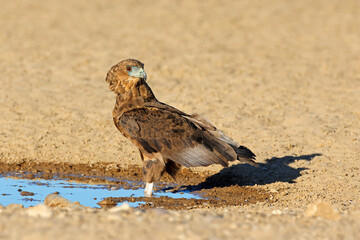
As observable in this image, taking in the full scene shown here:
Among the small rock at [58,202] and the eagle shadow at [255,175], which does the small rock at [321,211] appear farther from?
the eagle shadow at [255,175]

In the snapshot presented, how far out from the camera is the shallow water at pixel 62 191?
30.7ft

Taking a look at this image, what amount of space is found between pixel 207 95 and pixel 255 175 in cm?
488

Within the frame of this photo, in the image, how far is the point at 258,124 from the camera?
13523mm

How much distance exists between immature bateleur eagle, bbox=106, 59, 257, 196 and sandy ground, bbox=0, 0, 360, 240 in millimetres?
1051

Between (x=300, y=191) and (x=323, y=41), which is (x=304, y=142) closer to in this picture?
(x=300, y=191)

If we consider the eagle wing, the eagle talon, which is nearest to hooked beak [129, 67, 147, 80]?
the eagle wing

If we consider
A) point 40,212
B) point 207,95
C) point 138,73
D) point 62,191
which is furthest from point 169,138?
point 207,95

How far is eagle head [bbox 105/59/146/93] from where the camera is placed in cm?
978

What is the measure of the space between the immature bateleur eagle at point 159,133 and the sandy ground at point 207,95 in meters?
1.05

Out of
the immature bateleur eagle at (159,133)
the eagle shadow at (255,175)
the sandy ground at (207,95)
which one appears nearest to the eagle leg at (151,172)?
the immature bateleur eagle at (159,133)

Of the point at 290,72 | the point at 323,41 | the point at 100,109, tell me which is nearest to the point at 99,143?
the point at 100,109

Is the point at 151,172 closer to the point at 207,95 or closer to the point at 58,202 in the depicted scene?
the point at 58,202

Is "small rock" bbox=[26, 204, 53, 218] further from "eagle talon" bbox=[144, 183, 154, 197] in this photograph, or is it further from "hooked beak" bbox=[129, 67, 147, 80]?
"hooked beak" bbox=[129, 67, 147, 80]

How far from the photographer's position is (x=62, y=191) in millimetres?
9898
